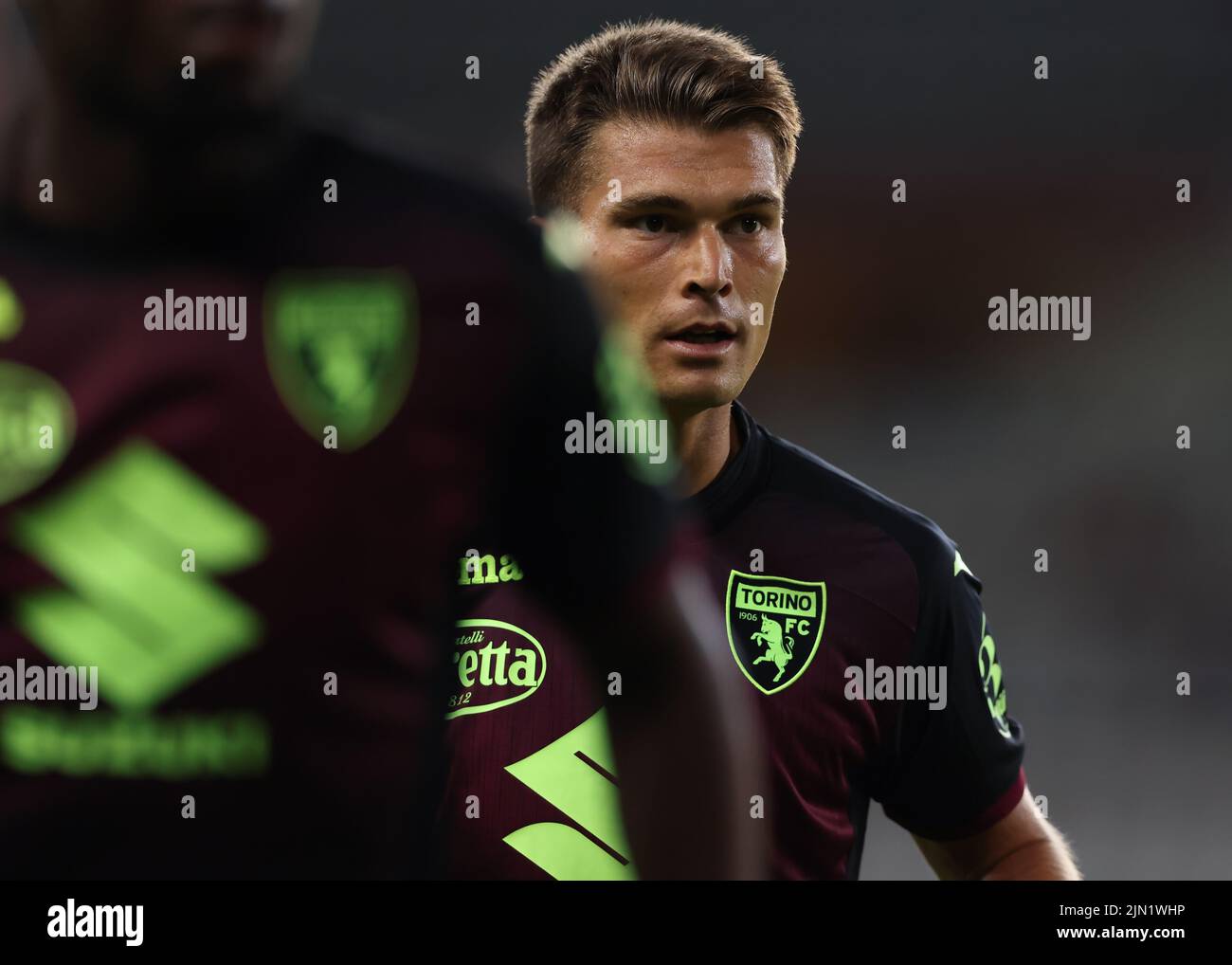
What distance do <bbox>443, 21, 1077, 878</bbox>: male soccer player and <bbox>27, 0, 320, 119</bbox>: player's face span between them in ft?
2.98

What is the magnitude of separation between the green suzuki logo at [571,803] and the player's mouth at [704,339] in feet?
2.05

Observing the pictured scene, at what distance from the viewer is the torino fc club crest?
2312 mm

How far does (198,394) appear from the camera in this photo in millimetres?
1345

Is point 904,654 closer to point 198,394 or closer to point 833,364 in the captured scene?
point 198,394

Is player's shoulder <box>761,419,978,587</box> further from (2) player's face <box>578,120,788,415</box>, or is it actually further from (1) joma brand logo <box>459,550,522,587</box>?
(1) joma brand logo <box>459,550,522,587</box>

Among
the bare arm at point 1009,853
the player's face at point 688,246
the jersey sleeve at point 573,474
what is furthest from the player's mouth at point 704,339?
the bare arm at point 1009,853

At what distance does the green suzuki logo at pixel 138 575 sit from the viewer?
52.1 inches

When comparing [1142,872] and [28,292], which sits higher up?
[28,292]

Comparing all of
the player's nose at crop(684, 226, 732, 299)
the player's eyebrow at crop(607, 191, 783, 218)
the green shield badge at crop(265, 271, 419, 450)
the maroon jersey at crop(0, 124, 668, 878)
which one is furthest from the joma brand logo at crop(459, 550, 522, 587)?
the player's eyebrow at crop(607, 191, 783, 218)

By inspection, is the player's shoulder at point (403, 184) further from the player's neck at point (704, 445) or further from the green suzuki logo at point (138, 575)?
the player's neck at point (704, 445)

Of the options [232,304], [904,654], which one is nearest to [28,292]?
[232,304]

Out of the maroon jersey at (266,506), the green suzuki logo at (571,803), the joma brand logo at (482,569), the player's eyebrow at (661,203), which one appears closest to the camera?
the maroon jersey at (266,506)
